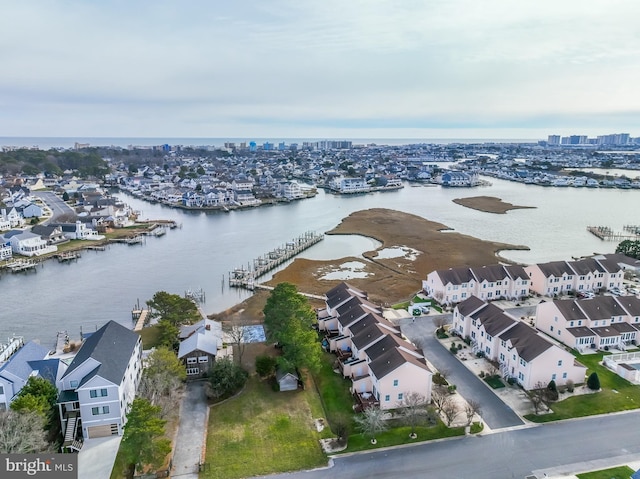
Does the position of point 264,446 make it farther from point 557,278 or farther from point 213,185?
point 213,185

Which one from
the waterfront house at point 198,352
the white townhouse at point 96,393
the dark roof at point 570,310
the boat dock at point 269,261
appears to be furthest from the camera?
the boat dock at point 269,261

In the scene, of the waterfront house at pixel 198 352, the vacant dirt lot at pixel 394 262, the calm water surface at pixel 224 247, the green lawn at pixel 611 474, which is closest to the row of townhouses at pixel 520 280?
the vacant dirt lot at pixel 394 262

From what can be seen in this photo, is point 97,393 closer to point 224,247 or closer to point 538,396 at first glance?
point 538,396

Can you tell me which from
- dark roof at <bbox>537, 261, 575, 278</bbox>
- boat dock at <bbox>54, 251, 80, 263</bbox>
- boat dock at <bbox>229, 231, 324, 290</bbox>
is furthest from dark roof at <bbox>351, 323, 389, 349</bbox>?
boat dock at <bbox>54, 251, 80, 263</bbox>

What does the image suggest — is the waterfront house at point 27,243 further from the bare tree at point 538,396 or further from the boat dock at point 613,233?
the boat dock at point 613,233

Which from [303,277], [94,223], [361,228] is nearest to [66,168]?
[94,223]

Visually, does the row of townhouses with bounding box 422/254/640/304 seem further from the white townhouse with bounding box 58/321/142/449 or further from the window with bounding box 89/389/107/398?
the window with bounding box 89/389/107/398

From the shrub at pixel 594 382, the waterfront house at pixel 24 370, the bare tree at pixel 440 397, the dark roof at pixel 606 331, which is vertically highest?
the waterfront house at pixel 24 370
